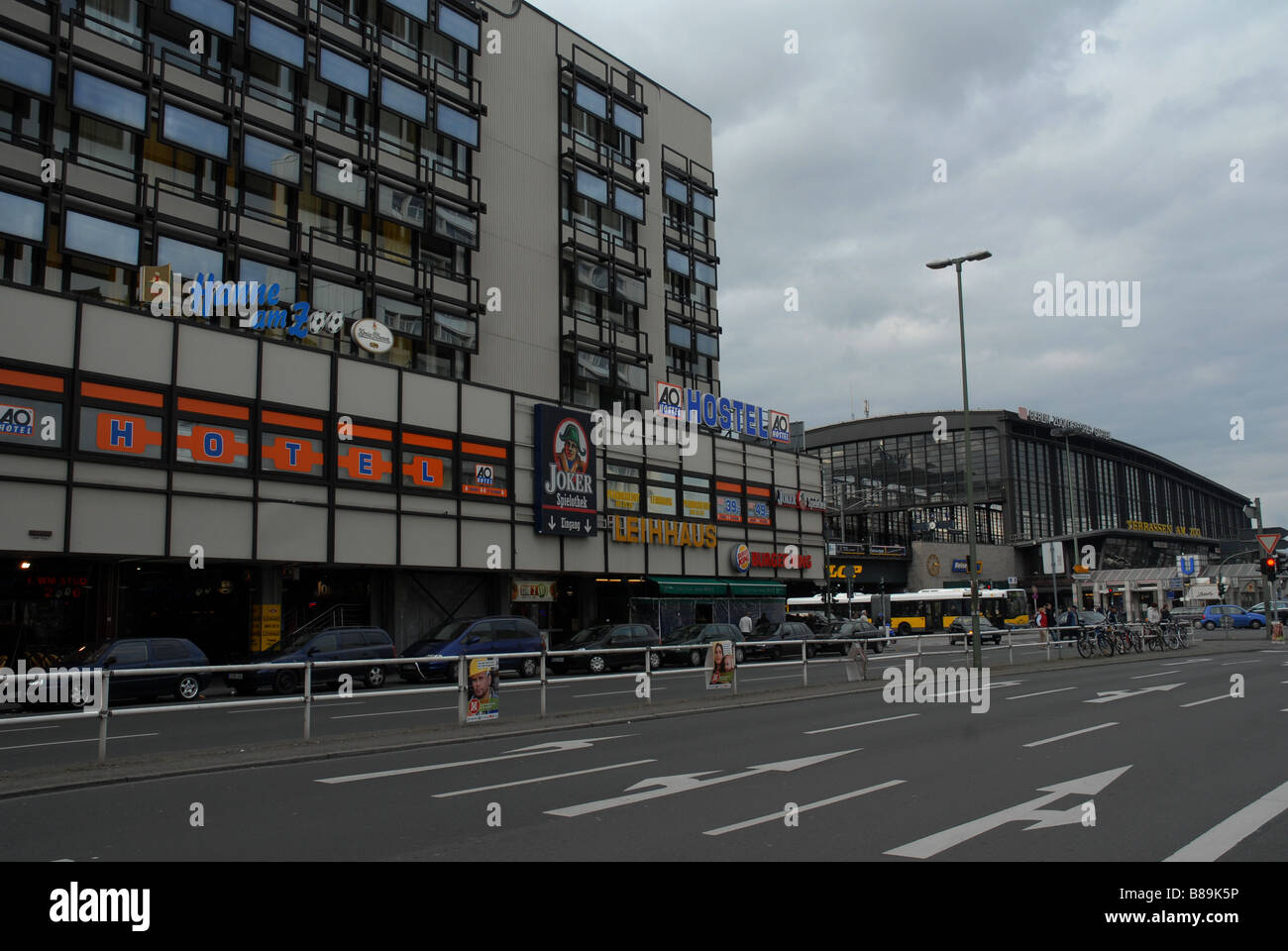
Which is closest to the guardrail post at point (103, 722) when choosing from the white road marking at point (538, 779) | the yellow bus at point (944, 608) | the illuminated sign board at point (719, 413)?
the white road marking at point (538, 779)

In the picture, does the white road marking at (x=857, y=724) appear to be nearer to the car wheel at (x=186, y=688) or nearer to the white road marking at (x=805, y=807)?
the white road marking at (x=805, y=807)

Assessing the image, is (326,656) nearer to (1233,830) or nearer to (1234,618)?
(1233,830)

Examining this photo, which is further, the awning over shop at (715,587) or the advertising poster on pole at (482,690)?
the awning over shop at (715,587)

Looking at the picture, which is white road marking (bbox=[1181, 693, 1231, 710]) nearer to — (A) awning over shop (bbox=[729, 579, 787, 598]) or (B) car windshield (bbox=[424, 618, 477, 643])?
(B) car windshield (bbox=[424, 618, 477, 643])

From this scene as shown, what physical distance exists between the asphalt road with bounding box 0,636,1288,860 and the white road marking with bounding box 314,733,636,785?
4 cm

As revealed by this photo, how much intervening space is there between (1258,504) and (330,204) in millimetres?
38594

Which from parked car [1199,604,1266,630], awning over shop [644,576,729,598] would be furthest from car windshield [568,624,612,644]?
Answer: parked car [1199,604,1266,630]

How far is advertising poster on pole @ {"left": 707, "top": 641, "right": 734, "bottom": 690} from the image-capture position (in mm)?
18938

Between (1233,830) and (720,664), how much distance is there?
12091 millimetres

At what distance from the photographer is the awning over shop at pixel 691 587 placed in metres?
41.7

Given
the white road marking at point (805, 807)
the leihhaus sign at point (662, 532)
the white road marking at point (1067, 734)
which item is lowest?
the white road marking at point (1067, 734)

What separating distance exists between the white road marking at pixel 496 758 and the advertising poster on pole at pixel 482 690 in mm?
1637

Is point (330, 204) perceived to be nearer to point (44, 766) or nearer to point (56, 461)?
point (56, 461)
